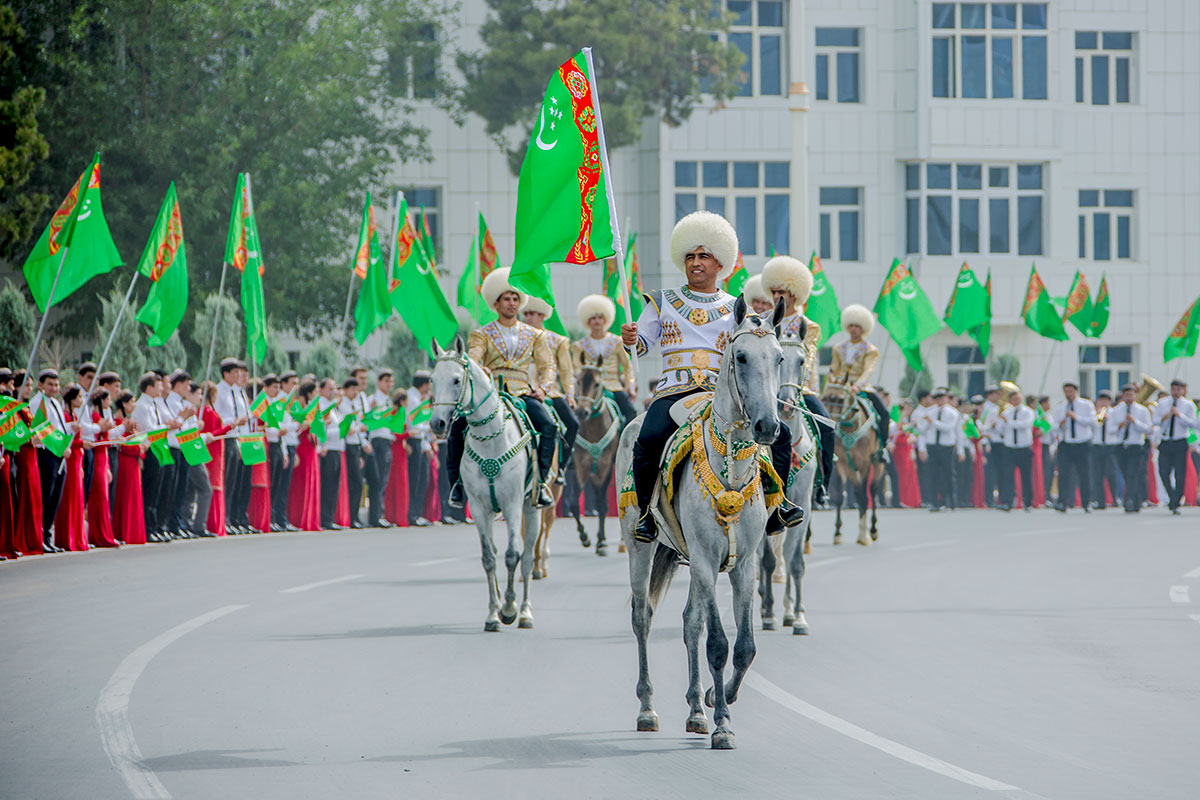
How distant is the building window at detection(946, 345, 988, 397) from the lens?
47594 millimetres

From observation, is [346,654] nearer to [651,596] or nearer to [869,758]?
[651,596]

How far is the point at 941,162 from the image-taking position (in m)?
47.8

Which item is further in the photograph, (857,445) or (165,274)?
(165,274)

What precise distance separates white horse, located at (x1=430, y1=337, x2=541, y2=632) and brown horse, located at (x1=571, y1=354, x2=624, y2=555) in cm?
752

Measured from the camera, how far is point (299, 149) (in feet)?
128

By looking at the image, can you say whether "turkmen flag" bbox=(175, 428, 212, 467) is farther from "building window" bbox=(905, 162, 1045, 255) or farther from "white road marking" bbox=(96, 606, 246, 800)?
"building window" bbox=(905, 162, 1045, 255)

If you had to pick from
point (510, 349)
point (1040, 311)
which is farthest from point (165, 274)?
point (1040, 311)

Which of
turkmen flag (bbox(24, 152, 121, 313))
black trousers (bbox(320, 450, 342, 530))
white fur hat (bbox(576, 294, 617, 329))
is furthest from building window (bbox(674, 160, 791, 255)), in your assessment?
turkmen flag (bbox(24, 152, 121, 313))

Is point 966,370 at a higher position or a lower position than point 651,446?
higher

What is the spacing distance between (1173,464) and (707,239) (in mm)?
25602

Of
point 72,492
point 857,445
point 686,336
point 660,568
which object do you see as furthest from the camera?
point 857,445

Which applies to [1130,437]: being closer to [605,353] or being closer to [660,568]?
[605,353]

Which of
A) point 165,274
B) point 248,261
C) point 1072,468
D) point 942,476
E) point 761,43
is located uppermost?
point 761,43

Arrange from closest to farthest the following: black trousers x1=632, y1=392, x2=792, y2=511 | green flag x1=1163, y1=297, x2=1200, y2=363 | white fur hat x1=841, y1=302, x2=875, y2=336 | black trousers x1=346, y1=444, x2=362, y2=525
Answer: black trousers x1=632, y1=392, x2=792, y2=511 → white fur hat x1=841, y1=302, x2=875, y2=336 → black trousers x1=346, y1=444, x2=362, y2=525 → green flag x1=1163, y1=297, x2=1200, y2=363
